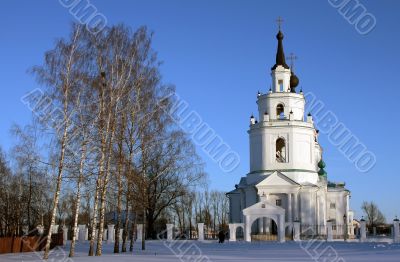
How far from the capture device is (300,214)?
1823 inches

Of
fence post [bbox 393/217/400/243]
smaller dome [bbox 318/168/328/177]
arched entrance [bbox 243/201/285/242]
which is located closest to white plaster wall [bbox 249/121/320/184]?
smaller dome [bbox 318/168/328/177]

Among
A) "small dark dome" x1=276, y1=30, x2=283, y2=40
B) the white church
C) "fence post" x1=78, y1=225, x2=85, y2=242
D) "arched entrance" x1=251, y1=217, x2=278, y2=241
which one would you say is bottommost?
"fence post" x1=78, y1=225, x2=85, y2=242

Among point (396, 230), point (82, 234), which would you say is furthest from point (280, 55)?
point (82, 234)

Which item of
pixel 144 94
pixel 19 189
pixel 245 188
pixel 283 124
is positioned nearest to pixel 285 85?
pixel 283 124

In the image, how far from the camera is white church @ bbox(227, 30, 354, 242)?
4603 cm

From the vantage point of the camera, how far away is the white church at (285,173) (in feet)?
151

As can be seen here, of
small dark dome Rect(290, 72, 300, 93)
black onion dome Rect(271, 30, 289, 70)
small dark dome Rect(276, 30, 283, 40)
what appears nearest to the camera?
black onion dome Rect(271, 30, 289, 70)

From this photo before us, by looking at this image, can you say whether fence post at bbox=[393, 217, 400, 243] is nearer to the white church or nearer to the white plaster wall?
the white church

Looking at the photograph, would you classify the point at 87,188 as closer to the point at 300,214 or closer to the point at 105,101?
the point at 105,101

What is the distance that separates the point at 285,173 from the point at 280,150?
297 cm

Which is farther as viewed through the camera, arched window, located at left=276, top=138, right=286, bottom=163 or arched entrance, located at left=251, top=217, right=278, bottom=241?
arched window, located at left=276, top=138, right=286, bottom=163

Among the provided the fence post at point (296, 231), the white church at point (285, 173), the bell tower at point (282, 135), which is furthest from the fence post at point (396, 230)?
the bell tower at point (282, 135)

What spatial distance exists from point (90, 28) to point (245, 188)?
2994cm

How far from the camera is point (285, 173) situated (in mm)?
47219
